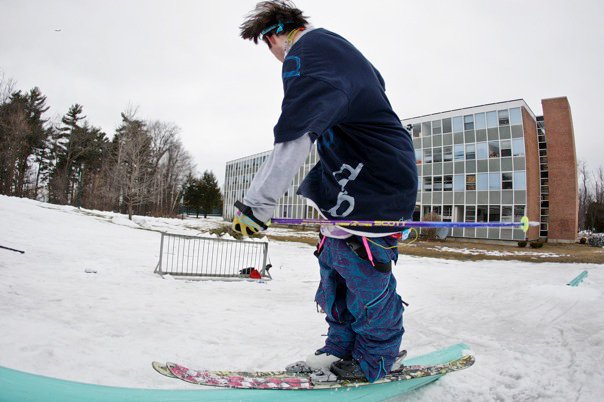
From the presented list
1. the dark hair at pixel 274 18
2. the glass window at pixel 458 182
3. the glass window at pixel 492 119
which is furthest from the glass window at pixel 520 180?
the dark hair at pixel 274 18

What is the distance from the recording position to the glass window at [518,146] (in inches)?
963

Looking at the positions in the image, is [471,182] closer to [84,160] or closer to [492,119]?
[492,119]

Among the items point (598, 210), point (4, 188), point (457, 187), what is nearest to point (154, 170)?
point (4, 188)

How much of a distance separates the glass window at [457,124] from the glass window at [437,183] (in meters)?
4.49

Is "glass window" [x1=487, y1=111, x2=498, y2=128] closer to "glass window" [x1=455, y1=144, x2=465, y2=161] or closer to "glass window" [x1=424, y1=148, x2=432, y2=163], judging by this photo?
"glass window" [x1=455, y1=144, x2=465, y2=161]

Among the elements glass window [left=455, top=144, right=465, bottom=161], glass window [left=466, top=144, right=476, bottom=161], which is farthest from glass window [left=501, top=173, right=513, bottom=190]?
glass window [left=455, top=144, right=465, bottom=161]

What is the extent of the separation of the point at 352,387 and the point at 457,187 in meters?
29.0

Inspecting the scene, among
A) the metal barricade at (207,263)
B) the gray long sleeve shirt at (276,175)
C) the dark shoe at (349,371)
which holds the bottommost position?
the metal barricade at (207,263)

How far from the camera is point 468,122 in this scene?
2695 centimetres

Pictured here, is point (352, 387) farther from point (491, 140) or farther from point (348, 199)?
point (491, 140)

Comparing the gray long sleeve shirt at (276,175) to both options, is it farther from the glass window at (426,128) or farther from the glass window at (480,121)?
the glass window at (426,128)

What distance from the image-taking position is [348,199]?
1692 millimetres

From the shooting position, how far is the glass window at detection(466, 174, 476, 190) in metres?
26.3

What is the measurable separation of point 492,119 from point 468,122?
182 centimetres
